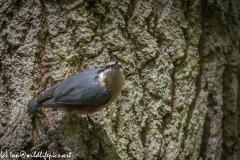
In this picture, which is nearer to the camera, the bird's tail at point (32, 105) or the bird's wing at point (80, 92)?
the bird's tail at point (32, 105)

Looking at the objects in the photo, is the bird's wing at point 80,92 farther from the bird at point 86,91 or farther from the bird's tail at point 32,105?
the bird's tail at point 32,105

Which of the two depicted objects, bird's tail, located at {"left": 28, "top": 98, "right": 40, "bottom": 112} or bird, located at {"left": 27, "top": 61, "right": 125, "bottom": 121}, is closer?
bird's tail, located at {"left": 28, "top": 98, "right": 40, "bottom": 112}

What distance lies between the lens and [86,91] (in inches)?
94.7

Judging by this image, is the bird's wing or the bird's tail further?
the bird's wing

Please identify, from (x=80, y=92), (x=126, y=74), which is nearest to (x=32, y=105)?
(x=80, y=92)

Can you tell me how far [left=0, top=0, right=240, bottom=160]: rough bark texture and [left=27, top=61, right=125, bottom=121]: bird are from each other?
77 millimetres

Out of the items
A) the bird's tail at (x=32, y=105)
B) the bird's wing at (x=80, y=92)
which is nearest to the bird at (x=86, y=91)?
the bird's wing at (x=80, y=92)

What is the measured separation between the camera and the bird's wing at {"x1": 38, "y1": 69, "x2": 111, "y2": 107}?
2340 millimetres

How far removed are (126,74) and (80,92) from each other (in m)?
0.33

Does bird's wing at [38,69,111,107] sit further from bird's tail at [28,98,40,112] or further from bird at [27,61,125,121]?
bird's tail at [28,98,40,112]

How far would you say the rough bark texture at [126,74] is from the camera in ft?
7.43

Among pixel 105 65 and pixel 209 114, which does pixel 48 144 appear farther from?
pixel 209 114

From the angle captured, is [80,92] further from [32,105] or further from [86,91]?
[32,105]

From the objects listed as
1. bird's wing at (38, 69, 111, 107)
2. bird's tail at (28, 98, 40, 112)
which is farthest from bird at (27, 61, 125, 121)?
bird's tail at (28, 98, 40, 112)
